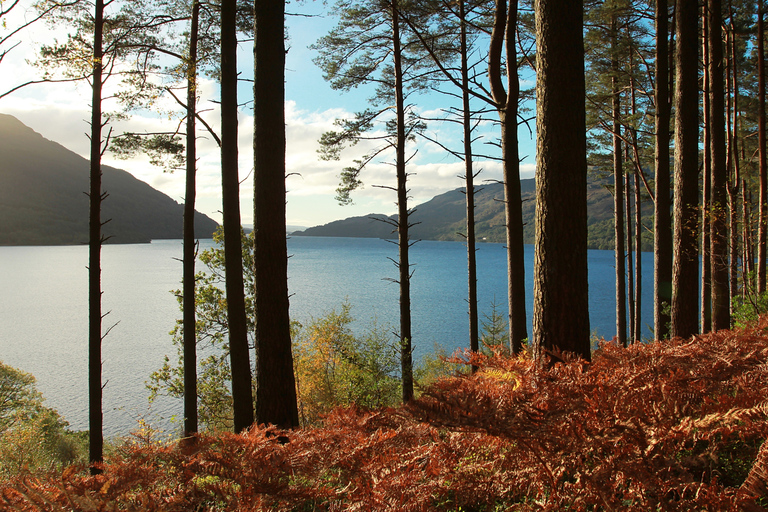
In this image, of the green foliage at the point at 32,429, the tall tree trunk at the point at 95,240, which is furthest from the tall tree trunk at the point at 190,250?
the green foliage at the point at 32,429

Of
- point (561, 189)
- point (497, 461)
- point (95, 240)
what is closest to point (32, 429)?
point (95, 240)

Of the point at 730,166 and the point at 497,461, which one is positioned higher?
the point at 730,166

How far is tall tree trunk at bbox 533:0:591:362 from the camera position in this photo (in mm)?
3219

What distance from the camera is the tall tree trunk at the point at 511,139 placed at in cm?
604

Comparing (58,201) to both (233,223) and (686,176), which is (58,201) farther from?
(686,176)

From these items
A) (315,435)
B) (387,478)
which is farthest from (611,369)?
(315,435)

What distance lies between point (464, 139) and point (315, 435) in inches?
385

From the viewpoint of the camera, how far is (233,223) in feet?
19.4

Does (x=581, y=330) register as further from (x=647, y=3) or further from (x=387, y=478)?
(x=647, y=3)

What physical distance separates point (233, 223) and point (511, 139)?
442 cm

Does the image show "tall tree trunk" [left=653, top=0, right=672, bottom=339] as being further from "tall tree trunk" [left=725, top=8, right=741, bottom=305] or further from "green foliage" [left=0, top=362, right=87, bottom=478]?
"green foliage" [left=0, top=362, right=87, bottom=478]

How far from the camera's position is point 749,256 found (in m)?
8.70

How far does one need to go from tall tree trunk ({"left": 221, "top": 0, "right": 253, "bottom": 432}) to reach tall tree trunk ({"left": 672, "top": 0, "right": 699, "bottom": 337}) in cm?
633

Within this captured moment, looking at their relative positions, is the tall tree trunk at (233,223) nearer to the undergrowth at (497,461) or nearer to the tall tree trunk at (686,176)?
the undergrowth at (497,461)
